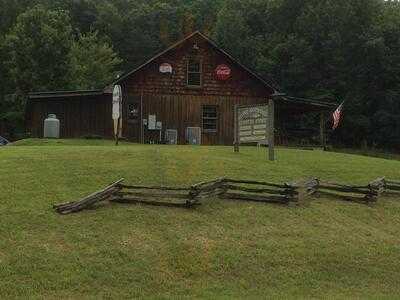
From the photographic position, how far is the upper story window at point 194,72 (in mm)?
38031

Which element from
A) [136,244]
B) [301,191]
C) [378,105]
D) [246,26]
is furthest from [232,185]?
[246,26]

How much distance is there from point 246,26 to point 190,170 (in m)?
57.4

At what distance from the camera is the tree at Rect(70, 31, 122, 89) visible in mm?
57969

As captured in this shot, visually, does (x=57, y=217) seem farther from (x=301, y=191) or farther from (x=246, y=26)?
(x=246, y=26)

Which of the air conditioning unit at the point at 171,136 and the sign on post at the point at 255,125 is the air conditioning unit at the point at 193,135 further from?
the sign on post at the point at 255,125

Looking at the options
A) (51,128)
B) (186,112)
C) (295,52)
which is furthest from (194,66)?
(295,52)

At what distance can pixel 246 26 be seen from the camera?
72750mm

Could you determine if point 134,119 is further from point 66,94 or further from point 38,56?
point 38,56

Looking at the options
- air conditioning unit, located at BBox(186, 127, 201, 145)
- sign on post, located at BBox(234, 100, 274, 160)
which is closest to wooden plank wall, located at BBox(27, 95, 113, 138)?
air conditioning unit, located at BBox(186, 127, 201, 145)

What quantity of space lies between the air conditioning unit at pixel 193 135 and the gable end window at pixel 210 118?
80cm

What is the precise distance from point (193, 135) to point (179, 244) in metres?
25.7

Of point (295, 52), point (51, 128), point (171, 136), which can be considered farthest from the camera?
point (295, 52)

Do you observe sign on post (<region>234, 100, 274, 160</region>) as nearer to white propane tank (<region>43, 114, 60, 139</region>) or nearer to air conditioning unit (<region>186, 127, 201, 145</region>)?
air conditioning unit (<region>186, 127, 201, 145</region>)

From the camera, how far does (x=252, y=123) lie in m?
21.2
